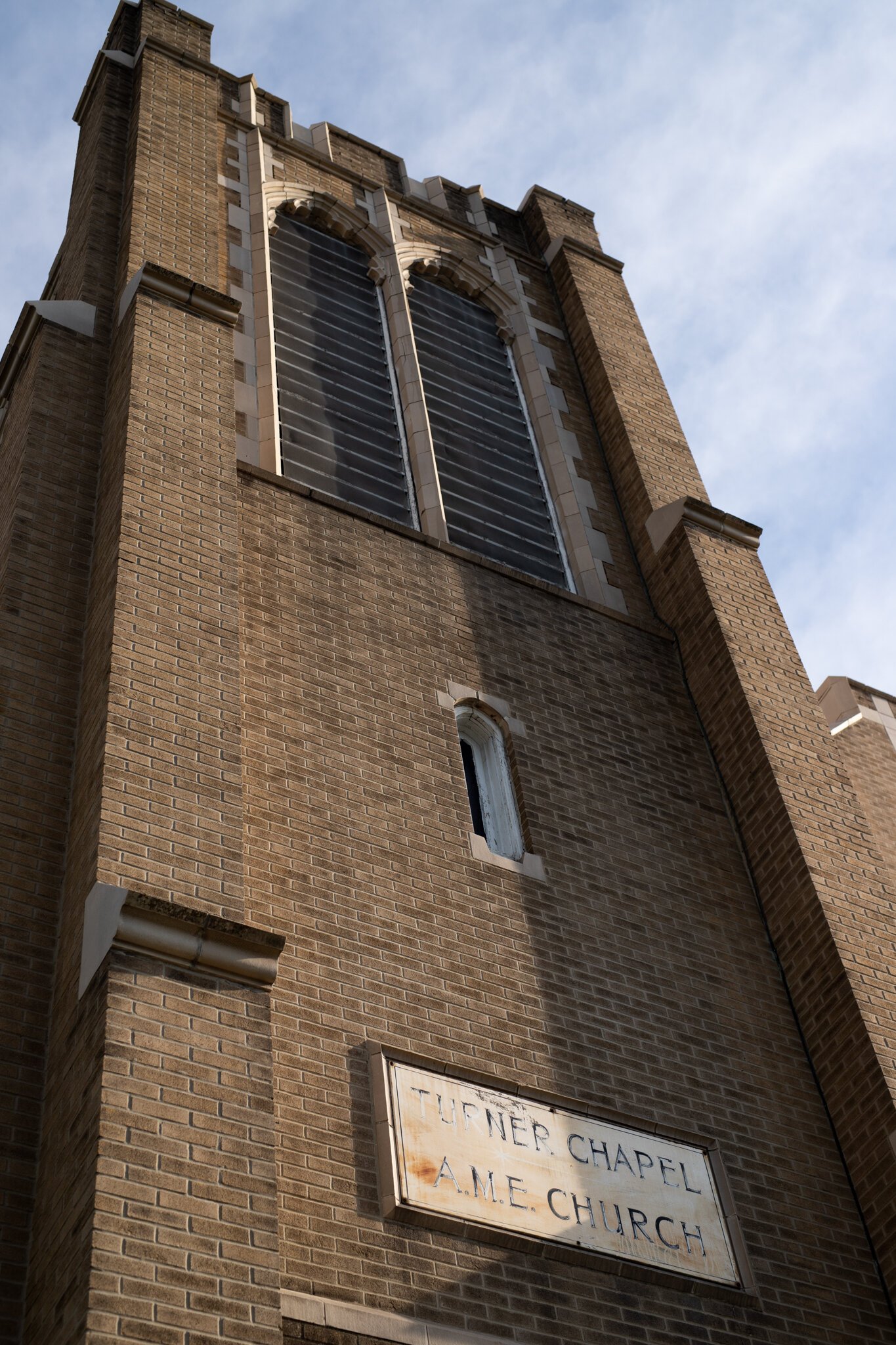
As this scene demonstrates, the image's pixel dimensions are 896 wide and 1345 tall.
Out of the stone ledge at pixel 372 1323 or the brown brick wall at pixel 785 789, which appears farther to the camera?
the brown brick wall at pixel 785 789

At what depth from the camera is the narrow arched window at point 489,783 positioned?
10344 mm

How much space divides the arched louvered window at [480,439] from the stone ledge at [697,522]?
90cm

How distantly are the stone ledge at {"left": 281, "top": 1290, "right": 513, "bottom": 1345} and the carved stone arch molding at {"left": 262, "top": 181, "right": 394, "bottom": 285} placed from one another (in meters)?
11.4

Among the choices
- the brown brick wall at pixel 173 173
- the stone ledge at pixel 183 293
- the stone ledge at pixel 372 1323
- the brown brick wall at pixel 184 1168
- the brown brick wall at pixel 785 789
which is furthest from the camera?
the brown brick wall at pixel 173 173

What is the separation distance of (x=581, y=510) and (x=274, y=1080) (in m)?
7.92

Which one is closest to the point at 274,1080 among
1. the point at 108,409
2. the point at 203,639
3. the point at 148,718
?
the point at 148,718

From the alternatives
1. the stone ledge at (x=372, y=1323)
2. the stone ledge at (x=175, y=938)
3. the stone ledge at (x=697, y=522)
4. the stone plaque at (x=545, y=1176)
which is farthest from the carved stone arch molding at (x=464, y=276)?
the stone ledge at (x=372, y=1323)

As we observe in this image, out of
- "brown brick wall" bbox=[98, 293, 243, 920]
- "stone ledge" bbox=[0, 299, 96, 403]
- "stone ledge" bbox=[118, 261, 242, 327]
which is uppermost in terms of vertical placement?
"stone ledge" bbox=[0, 299, 96, 403]

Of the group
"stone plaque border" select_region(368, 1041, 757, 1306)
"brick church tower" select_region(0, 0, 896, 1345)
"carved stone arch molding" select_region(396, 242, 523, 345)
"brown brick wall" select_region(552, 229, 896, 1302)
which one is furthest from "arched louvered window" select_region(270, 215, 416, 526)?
"stone plaque border" select_region(368, 1041, 757, 1306)

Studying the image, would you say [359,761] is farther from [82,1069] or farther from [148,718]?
[82,1069]

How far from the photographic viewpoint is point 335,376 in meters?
14.2

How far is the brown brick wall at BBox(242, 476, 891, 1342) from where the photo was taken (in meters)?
7.66

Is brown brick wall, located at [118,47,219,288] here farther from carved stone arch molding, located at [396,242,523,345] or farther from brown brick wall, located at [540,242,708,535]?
brown brick wall, located at [540,242,708,535]

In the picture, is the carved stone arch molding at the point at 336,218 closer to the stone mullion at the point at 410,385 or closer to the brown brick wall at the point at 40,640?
the stone mullion at the point at 410,385
